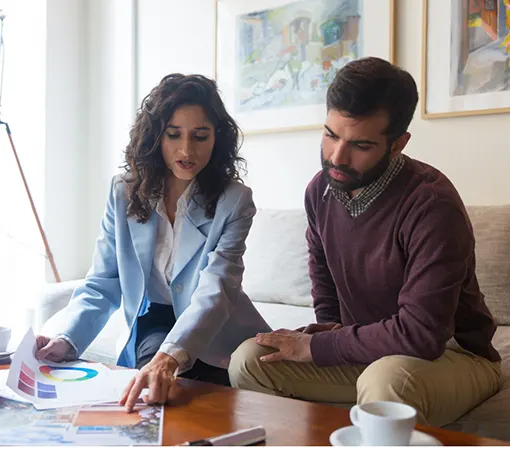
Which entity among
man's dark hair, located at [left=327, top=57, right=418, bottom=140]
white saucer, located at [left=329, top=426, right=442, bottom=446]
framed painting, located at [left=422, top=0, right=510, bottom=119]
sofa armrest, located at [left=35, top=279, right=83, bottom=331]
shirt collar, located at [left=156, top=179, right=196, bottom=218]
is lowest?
sofa armrest, located at [left=35, top=279, right=83, bottom=331]

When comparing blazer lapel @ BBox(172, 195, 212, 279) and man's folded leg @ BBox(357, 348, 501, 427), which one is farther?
blazer lapel @ BBox(172, 195, 212, 279)

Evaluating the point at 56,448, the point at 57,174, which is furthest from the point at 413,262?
the point at 57,174

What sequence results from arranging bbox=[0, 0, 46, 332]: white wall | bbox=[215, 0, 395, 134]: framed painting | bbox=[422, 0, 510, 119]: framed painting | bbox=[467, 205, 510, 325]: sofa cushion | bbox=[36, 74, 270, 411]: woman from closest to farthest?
bbox=[36, 74, 270, 411]: woman, bbox=[467, 205, 510, 325]: sofa cushion, bbox=[422, 0, 510, 119]: framed painting, bbox=[215, 0, 395, 134]: framed painting, bbox=[0, 0, 46, 332]: white wall

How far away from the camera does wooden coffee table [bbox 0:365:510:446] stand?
95 centimetres

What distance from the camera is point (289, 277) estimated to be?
2.43 m

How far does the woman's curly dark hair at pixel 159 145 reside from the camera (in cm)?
165

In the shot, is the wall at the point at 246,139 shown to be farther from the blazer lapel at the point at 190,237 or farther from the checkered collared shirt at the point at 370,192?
the blazer lapel at the point at 190,237

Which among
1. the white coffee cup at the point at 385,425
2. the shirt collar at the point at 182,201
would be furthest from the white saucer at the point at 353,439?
the shirt collar at the point at 182,201

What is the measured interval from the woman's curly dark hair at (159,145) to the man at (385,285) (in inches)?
12.6

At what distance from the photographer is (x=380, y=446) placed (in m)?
0.79

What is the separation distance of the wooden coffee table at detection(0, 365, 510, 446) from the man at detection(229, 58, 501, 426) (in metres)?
0.19

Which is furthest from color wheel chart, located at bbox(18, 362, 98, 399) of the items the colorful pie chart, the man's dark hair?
the man's dark hair

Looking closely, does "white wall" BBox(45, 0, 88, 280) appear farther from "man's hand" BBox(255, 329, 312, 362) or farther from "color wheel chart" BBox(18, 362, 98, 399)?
"man's hand" BBox(255, 329, 312, 362)

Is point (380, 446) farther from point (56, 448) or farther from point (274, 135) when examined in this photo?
point (274, 135)
